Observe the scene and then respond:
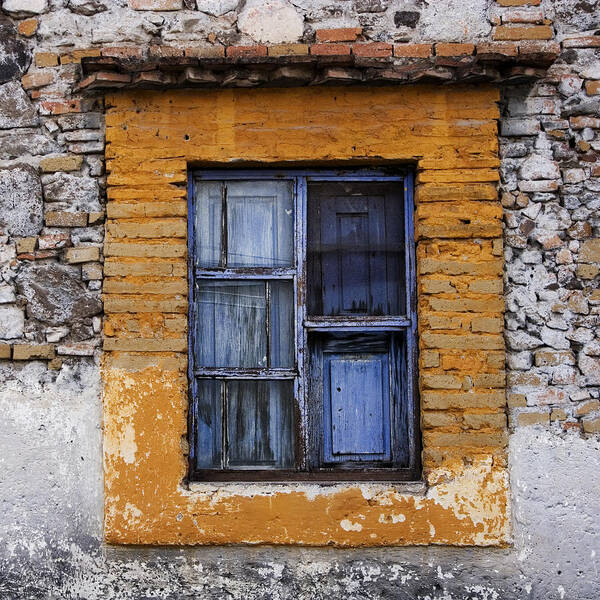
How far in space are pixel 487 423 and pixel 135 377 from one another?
1627mm

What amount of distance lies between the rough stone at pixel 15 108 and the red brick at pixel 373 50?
60.9 inches

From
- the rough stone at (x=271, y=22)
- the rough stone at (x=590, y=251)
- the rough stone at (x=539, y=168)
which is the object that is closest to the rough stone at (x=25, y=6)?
the rough stone at (x=271, y=22)

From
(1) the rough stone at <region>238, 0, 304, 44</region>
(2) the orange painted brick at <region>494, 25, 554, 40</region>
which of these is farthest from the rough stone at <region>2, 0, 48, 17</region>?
(2) the orange painted brick at <region>494, 25, 554, 40</region>

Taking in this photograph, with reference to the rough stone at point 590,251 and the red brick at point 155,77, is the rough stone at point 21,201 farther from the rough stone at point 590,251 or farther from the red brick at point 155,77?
the rough stone at point 590,251

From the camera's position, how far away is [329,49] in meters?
3.22

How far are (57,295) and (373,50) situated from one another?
1.85 metres

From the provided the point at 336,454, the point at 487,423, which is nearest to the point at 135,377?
the point at 336,454

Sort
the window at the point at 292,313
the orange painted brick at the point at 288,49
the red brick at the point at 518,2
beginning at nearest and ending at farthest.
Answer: the orange painted brick at the point at 288,49 < the red brick at the point at 518,2 < the window at the point at 292,313

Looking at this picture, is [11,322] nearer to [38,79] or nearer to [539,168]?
[38,79]

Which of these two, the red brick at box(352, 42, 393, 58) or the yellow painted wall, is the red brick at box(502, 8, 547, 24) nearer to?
the yellow painted wall

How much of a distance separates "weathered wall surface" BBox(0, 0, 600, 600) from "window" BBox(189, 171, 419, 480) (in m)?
0.47

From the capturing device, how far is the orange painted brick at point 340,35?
3.34 m

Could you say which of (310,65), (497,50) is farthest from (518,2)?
(310,65)

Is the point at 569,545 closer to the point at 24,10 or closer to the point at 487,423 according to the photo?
the point at 487,423
